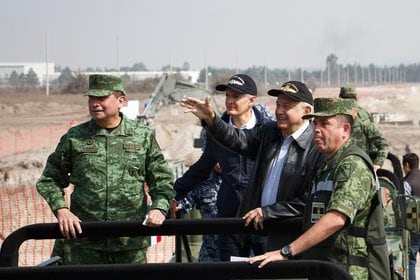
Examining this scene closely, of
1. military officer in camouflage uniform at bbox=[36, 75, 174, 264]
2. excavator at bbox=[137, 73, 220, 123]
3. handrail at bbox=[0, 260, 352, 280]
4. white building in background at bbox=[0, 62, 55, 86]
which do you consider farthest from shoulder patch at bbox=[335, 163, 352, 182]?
white building in background at bbox=[0, 62, 55, 86]

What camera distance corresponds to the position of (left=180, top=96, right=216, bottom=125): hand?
492 centimetres

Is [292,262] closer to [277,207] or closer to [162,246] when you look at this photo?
[277,207]

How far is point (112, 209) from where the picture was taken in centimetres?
548

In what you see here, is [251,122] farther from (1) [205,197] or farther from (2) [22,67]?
(2) [22,67]

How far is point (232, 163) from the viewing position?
22.0ft

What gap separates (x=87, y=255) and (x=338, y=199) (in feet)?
5.46

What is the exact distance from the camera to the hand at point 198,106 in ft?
16.2

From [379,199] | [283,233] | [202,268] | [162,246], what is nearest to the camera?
[202,268]

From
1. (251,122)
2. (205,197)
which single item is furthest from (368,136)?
(251,122)

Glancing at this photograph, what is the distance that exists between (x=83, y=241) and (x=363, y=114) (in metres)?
4.99

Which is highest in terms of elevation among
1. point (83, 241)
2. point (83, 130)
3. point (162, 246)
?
point (83, 130)

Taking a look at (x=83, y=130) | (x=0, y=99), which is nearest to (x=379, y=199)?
(x=83, y=130)

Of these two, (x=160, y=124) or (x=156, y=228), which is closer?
(x=156, y=228)

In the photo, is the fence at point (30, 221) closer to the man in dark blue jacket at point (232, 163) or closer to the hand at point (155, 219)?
the man in dark blue jacket at point (232, 163)
